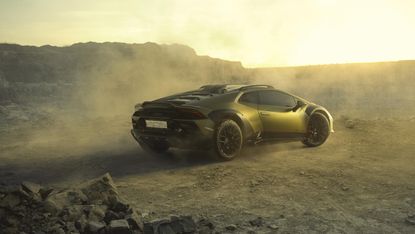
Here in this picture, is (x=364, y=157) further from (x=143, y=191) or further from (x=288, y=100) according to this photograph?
(x=143, y=191)

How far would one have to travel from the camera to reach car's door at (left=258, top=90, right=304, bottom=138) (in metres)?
9.11

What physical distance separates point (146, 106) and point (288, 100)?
2783 mm

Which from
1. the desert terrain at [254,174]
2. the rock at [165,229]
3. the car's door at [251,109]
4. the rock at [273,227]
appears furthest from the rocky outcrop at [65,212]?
the car's door at [251,109]

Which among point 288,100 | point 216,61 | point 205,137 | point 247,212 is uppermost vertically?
point 216,61

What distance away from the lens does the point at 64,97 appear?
2844 cm

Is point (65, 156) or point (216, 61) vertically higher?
point (216, 61)

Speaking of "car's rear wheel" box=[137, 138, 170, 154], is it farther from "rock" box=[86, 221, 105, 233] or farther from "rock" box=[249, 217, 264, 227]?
"rock" box=[86, 221, 105, 233]

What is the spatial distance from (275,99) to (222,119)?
1501 mm

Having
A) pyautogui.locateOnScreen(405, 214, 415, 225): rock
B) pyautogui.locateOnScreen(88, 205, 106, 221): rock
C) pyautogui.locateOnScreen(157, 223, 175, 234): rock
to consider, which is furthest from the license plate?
pyautogui.locateOnScreen(405, 214, 415, 225): rock

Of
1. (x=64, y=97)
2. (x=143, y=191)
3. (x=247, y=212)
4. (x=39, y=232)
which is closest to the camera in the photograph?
(x=39, y=232)

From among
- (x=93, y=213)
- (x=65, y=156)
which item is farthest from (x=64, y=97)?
(x=93, y=213)

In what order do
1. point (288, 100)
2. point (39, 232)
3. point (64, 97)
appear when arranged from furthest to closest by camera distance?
point (64, 97)
point (288, 100)
point (39, 232)

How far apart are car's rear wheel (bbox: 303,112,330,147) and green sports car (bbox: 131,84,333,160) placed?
0.05 metres

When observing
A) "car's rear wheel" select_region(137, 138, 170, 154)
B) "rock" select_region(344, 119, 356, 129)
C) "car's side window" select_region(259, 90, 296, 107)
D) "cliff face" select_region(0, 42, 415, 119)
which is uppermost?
"cliff face" select_region(0, 42, 415, 119)
